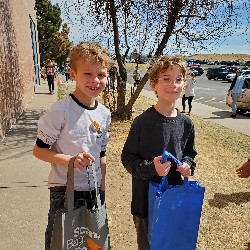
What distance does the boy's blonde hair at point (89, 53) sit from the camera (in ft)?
6.48

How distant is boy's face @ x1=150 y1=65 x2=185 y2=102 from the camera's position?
2.16 m

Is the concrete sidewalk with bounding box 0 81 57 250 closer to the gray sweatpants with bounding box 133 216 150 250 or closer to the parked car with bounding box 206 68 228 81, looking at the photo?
the gray sweatpants with bounding box 133 216 150 250

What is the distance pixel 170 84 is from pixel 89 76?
559 mm

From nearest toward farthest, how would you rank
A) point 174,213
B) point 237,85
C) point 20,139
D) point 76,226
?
1. point 76,226
2. point 174,213
3. point 20,139
4. point 237,85

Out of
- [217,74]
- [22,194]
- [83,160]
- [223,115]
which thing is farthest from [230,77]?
[83,160]

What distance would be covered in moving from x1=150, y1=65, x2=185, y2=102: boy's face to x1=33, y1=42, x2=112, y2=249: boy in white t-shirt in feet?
1.29

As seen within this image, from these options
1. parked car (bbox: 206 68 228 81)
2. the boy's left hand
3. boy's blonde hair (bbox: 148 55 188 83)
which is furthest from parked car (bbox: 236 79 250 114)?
parked car (bbox: 206 68 228 81)

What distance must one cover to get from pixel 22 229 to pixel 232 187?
10.8 feet

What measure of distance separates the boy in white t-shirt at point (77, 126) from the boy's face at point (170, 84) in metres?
0.39

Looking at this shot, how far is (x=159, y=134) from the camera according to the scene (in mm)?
2115

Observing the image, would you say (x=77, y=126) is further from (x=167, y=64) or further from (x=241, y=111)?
(x=241, y=111)

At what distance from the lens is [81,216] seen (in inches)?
68.4

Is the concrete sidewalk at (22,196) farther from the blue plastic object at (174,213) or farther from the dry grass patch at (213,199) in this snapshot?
the blue plastic object at (174,213)

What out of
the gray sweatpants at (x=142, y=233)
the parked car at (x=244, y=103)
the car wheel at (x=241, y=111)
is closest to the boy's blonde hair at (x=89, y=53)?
the gray sweatpants at (x=142, y=233)
